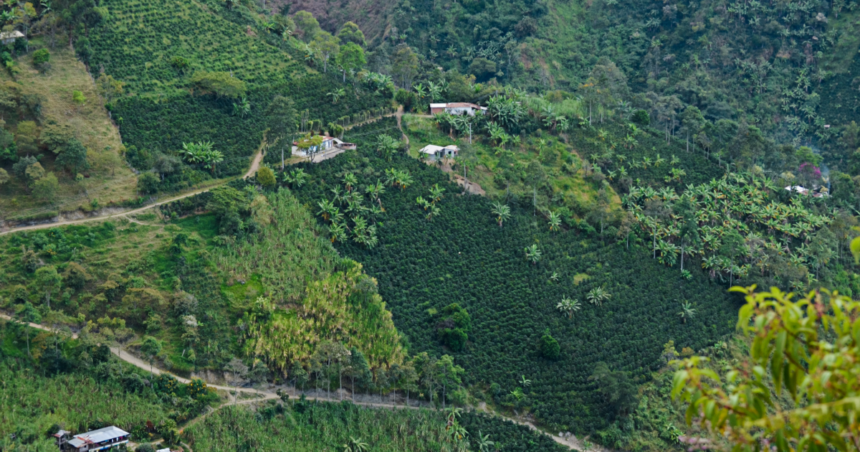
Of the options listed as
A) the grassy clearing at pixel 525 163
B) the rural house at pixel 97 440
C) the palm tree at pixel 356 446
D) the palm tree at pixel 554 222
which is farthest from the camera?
the grassy clearing at pixel 525 163

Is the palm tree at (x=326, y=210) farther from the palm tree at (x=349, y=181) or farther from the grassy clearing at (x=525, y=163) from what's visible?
the grassy clearing at (x=525, y=163)

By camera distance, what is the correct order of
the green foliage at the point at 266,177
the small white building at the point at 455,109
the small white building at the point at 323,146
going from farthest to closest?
the small white building at the point at 455,109, the small white building at the point at 323,146, the green foliage at the point at 266,177

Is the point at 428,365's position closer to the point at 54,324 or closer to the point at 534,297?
the point at 534,297

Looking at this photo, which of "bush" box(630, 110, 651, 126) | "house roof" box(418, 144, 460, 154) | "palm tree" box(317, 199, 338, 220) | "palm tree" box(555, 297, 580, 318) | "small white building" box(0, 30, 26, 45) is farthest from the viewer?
"bush" box(630, 110, 651, 126)

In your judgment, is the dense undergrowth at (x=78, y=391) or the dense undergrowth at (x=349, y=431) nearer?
the dense undergrowth at (x=78, y=391)

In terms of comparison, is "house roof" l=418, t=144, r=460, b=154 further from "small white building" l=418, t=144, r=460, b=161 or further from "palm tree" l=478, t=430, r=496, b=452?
"palm tree" l=478, t=430, r=496, b=452

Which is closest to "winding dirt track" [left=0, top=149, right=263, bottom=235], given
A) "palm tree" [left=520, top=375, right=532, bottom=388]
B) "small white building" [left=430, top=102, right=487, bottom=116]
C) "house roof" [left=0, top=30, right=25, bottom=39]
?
"small white building" [left=430, top=102, right=487, bottom=116]

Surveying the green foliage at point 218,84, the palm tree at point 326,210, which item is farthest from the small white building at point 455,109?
the palm tree at point 326,210
